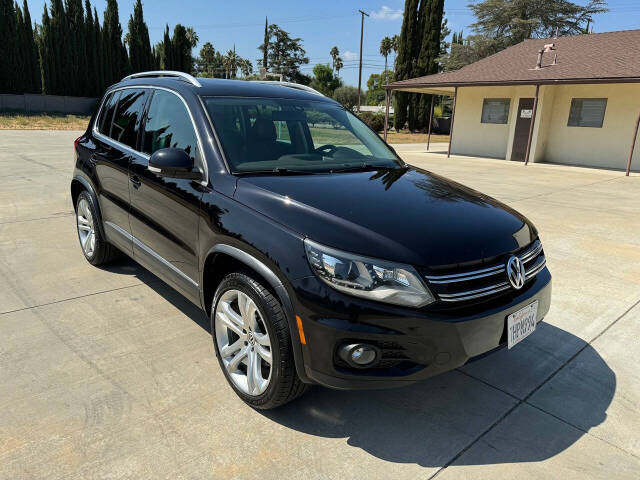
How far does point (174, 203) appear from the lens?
3.02 m

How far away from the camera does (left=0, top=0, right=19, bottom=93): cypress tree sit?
34969mm

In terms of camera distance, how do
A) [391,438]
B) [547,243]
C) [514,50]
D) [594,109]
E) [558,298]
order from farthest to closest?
[514,50], [594,109], [547,243], [558,298], [391,438]

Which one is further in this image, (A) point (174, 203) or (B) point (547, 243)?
(B) point (547, 243)

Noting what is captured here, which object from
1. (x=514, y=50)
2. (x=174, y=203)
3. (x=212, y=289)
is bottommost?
(x=212, y=289)

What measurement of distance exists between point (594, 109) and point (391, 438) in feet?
58.7

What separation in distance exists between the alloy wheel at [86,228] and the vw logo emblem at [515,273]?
12.0 feet

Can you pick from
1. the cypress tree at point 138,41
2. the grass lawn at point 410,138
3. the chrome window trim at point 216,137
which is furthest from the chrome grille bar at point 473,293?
the cypress tree at point 138,41

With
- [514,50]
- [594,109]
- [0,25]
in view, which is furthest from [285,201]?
[0,25]

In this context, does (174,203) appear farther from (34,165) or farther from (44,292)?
(34,165)

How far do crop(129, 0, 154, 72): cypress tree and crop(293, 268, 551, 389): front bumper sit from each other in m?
46.9

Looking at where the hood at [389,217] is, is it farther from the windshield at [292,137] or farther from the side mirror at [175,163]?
the side mirror at [175,163]

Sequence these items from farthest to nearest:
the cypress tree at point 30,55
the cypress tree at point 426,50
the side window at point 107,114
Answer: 1. the cypress tree at point 30,55
2. the cypress tree at point 426,50
3. the side window at point 107,114

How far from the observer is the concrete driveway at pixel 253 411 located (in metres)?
2.20

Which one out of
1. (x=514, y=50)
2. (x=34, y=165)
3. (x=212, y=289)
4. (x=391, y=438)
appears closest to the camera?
(x=391, y=438)
